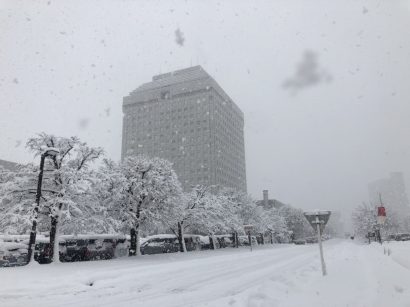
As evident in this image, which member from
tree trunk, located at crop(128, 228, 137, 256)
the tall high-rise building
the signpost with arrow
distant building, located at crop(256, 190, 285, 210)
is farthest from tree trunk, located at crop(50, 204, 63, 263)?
the tall high-rise building

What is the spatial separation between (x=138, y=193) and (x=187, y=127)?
139 m

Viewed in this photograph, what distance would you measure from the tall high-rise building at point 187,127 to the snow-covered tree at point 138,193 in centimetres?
12161

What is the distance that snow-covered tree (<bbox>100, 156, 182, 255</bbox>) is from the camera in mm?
31844

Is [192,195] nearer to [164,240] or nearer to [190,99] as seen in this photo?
[164,240]

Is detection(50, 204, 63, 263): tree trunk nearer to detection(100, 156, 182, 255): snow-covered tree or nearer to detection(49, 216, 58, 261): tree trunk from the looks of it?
detection(49, 216, 58, 261): tree trunk

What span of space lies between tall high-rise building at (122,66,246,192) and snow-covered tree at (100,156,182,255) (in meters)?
122

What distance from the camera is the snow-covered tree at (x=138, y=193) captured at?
31844 millimetres

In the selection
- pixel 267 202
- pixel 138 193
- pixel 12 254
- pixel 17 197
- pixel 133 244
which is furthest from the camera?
pixel 267 202

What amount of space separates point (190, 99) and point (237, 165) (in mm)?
41037

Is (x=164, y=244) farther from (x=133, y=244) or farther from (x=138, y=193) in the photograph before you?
(x=138, y=193)

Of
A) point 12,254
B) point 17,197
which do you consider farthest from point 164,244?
point 12,254

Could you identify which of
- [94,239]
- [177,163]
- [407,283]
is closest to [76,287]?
[407,283]

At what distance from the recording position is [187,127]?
17162cm

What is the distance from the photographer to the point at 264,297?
9398 millimetres
